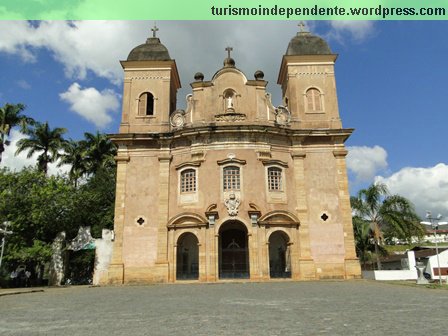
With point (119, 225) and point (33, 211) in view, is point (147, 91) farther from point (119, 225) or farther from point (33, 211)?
point (33, 211)

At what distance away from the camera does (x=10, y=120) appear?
3209cm

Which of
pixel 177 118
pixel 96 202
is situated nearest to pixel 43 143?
pixel 96 202

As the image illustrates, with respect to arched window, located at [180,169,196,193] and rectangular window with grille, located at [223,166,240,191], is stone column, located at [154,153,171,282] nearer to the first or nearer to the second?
arched window, located at [180,169,196,193]

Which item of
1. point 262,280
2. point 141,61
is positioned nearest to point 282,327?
point 262,280

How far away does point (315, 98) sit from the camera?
2789 centimetres

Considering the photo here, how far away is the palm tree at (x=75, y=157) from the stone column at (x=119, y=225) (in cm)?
1159

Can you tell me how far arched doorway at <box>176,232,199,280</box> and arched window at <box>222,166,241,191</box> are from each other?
389 centimetres

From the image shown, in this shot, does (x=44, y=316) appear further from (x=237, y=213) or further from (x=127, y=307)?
(x=237, y=213)

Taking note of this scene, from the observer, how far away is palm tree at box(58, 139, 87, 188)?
1433 inches

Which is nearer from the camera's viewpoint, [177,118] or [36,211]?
[36,211]

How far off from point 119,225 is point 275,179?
9896 mm

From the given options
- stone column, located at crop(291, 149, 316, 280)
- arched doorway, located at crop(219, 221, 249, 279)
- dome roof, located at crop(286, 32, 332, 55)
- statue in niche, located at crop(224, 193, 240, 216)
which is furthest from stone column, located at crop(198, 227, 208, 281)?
dome roof, located at crop(286, 32, 332, 55)

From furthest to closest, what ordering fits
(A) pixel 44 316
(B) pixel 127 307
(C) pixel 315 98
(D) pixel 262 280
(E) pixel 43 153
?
(E) pixel 43 153 < (C) pixel 315 98 < (D) pixel 262 280 < (B) pixel 127 307 < (A) pixel 44 316

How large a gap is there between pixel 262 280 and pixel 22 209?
1501 cm
